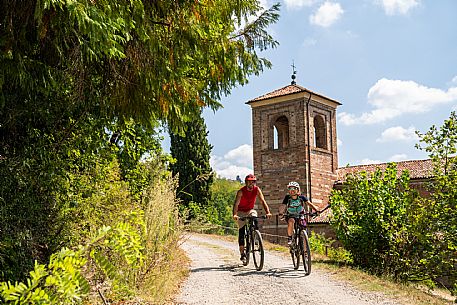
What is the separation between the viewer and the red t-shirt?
28.3 feet

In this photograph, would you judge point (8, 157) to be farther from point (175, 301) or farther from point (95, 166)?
point (175, 301)

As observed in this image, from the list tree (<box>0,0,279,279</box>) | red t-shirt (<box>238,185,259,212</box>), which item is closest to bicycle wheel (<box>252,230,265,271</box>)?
red t-shirt (<box>238,185,259,212</box>)

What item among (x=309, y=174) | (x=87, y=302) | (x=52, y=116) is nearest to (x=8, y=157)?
(x=52, y=116)

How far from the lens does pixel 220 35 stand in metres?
5.96

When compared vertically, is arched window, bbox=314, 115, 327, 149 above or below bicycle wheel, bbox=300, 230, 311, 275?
above

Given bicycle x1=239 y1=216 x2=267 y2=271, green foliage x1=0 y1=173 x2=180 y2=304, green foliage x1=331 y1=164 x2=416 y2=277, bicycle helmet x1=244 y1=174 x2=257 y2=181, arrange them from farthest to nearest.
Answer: green foliage x1=331 y1=164 x2=416 y2=277 → bicycle helmet x1=244 y1=174 x2=257 y2=181 → bicycle x1=239 y1=216 x2=267 y2=271 → green foliage x1=0 y1=173 x2=180 y2=304

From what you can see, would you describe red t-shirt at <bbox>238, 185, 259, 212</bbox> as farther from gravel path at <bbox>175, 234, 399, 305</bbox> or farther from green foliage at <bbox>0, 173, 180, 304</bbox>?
green foliage at <bbox>0, 173, 180, 304</bbox>

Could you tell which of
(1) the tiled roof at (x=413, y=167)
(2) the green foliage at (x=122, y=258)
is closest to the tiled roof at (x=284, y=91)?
(1) the tiled roof at (x=413, y=167)

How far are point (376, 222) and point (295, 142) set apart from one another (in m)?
18.9

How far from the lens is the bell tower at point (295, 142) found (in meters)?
29.3

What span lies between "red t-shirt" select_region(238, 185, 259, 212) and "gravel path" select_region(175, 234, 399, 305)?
1.09 metres

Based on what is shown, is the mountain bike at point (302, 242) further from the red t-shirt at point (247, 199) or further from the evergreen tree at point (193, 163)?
the evergreen tree at point (193, 163)

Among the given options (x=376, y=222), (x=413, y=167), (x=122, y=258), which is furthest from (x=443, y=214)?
(x=413, y=167)

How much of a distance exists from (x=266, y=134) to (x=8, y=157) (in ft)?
82.9
